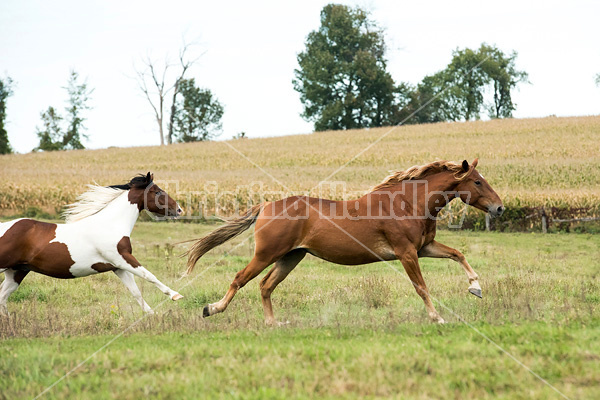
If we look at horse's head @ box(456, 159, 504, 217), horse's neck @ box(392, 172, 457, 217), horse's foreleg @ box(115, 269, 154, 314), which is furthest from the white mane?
horse's head @ box(456, 159, 504, 217)

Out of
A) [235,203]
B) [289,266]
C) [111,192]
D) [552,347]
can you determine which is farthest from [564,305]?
[235,203]

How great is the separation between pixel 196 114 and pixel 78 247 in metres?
75.8

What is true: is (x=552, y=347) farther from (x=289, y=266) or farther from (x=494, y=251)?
(x=494, y=251)

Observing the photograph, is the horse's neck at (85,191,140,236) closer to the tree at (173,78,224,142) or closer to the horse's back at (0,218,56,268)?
the horse's back at (0,218,56,268)

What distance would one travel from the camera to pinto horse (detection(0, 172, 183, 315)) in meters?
8.80

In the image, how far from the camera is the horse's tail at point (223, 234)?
29.4 ft

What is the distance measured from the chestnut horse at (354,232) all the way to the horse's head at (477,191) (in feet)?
0.09

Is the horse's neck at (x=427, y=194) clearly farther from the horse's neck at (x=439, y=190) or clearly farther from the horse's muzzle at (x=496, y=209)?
the horse's muzzle at (x=496, y=209)

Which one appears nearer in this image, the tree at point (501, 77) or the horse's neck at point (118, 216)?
the horse's neck at point (118, 216)

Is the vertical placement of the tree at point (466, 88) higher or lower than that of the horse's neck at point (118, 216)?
higher

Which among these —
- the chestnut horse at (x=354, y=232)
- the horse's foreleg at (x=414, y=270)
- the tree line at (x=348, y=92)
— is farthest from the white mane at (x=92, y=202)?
the tree line at (x=348, y=92)

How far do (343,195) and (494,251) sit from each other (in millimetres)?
9424

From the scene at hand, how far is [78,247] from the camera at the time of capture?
29.2 feet

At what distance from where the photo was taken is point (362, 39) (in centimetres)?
7694
